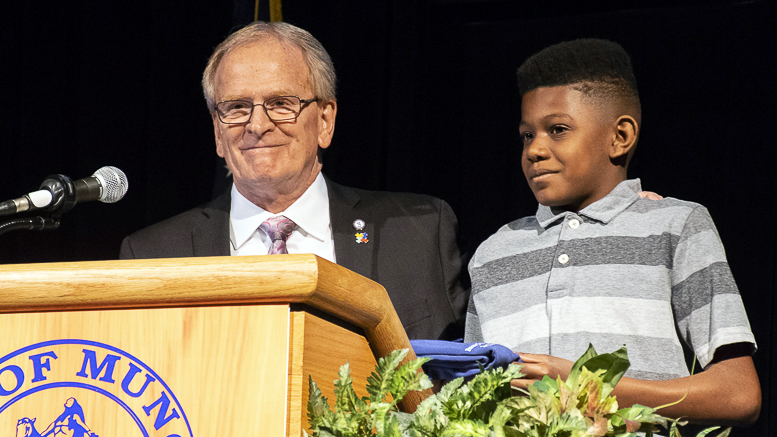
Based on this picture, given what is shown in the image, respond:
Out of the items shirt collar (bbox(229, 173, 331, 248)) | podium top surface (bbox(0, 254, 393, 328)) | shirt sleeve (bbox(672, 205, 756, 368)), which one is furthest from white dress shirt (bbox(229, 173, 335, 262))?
podium top surface (bbox(0, 254, 393, 328))

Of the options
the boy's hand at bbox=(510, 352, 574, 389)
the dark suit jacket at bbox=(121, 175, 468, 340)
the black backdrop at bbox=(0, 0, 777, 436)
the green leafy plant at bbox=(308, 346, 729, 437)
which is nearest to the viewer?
the green leafy plant at bbox=(308, 346, 729, 437)

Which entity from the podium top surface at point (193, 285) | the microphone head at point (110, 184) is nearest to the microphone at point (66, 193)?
the microphone head at point (110, 184)

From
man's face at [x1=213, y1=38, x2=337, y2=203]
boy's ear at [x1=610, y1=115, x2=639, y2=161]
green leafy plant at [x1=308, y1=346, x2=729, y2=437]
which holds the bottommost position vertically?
green leafy plant at [x1=308, y1=346, x2=729, y2=437]

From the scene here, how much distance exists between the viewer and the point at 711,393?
4.60 feet

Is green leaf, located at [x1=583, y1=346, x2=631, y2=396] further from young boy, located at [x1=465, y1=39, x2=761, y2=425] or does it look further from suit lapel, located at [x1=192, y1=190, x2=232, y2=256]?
suit lapel, located at [x1=192, y1=190, x2=232, y2=256]

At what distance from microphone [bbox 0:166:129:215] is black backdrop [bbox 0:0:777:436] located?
156 cm

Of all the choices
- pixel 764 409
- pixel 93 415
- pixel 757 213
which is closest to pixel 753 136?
pixel 757 213

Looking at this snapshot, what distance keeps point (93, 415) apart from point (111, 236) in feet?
7.60

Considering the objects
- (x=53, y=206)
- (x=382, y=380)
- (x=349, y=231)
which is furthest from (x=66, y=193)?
(x=349, y=231)

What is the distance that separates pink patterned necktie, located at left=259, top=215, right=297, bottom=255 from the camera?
2.12 meters

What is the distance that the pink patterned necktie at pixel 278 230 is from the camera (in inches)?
Answer: 83.5

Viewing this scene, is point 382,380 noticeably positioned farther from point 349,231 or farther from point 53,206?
point 349,231

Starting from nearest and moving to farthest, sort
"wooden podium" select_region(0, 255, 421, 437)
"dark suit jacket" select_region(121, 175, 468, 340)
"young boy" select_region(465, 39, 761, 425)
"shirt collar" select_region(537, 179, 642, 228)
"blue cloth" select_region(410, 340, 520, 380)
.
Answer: "wooden podium" select_region(0, 255, 421, 437) → "blue cloth" select_region(410, 340, 520, 380) → "young boy" select_region(465, 39, 761, 425) → "shirt collar" select_region(537, 179, 642, 228) → "dark suit jacket" select_region(121, 175, 468, 340)

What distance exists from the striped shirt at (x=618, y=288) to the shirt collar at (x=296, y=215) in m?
0.52
